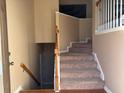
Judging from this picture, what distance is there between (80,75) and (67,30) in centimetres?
240

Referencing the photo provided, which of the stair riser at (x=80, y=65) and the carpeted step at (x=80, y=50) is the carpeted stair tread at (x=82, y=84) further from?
the carpeted step at (x=80, y=50)

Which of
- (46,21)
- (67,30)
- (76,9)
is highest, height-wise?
(76,9)

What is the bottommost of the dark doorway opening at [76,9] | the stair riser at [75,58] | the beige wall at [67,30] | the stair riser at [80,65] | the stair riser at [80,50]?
the stair riser at [80,65]

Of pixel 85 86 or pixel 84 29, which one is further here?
pixel 84 29

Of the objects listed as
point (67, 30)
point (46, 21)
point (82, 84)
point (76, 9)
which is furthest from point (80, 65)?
point (76, 9)

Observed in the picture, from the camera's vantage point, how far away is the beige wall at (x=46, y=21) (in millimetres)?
6773

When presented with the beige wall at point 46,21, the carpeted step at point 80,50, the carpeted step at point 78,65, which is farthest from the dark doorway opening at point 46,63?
the carpeted step at point 78,65

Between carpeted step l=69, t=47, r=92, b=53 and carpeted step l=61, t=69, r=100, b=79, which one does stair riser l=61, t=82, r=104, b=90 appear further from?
carpeted step l=69, t=47, r=92, b=53

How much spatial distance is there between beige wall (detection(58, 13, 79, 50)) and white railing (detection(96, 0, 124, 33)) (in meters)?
1.34

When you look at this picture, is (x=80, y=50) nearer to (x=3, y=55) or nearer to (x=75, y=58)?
(x=75, y=58)

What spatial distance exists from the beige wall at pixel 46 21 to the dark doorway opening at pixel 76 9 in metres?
1.36

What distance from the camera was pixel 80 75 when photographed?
4625 millimetres

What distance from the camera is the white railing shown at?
10.6 ft

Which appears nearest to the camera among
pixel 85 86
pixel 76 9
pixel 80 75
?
pixel 85 86
